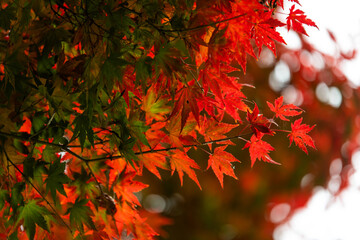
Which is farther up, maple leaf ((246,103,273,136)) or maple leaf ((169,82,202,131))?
maple leaf ((169,82,202,131))

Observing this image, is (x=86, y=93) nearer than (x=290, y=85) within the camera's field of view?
Yes

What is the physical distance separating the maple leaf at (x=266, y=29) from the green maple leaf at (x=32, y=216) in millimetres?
617

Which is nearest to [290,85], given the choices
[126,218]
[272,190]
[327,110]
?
[327,110]

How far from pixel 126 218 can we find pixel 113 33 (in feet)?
1.79

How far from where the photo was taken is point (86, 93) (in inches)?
36.0

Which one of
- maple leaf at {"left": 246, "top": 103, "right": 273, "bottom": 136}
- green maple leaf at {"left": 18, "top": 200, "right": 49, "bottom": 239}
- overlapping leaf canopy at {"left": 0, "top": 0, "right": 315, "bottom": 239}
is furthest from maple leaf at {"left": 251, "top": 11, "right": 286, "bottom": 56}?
green maple leaf at {"left": 18, "top": 200, "right": 49, "bottom": 239}

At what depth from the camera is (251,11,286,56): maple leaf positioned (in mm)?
897

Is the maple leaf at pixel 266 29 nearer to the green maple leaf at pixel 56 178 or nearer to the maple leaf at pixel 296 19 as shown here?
the maple leaf at pixel 296 19

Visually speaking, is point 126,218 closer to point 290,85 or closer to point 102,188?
point 102,188

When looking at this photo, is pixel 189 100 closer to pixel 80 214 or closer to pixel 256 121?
pixel 256 121

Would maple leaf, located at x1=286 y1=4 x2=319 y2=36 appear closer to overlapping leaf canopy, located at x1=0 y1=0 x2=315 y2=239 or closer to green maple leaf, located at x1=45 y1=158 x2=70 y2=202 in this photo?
overlapping leaf canopy, located at x1=0 y1=0 x2=315 y2=239

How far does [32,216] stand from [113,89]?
35cm

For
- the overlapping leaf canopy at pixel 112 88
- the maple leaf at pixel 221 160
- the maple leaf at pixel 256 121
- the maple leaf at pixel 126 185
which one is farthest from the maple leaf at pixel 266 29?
the maple leaf at pixel 126 185

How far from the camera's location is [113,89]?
3.21 feet
